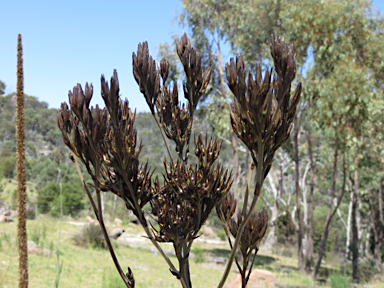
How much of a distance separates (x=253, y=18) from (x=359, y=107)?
6.15 m

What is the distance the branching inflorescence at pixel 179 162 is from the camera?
1.28 metres

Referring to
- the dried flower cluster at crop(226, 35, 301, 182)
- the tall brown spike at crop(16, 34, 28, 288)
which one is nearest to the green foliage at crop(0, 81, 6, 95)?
the tall brown spike at crop(16, 34, 28, 288)

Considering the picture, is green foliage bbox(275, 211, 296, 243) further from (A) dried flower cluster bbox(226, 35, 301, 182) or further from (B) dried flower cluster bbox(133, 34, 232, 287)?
(A) dried flower cluster bbox(226, 35, 301, 182)

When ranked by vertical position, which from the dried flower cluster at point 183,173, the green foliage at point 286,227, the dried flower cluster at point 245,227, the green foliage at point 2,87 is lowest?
the green foliage at point 286,227

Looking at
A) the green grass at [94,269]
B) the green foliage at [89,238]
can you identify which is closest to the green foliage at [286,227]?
the green grass at [94,269]

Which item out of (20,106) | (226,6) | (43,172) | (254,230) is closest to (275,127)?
(254,230)

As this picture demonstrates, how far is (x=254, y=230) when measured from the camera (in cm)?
171

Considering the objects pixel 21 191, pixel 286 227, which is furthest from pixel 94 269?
pixel 286 227

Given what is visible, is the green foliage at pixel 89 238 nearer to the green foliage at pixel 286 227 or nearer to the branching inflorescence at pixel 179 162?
the branching inflorescence at pixel 179 162

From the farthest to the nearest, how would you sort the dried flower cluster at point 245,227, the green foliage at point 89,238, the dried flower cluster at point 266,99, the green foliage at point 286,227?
the green foliage at point 286,227 < the green foliage at point 89,238 < the dried flower cluster at point 245,227 < the dried flower cluster at point 266,99

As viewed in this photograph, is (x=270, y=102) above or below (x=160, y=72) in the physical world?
below

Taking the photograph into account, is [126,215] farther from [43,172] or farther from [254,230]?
[254,230]

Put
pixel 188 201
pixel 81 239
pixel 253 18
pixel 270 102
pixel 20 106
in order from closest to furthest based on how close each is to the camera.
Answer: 1. pixel 270 102
2. pixel 188 201
3. pixel 20 106
4. pixel 81 239
5. pixel 253 18

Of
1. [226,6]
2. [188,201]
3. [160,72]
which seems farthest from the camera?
[226,6]
